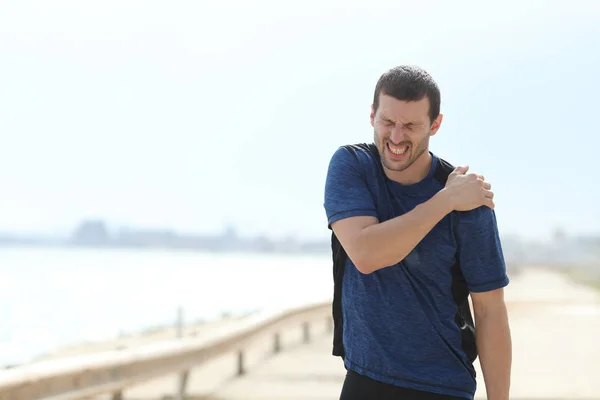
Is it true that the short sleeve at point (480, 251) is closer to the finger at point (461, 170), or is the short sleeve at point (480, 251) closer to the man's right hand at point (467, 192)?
the man's right hand at point (467, 192)

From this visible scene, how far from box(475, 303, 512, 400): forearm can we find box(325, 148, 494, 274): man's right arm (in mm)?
422

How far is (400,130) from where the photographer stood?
3455mm

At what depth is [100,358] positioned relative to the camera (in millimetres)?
7430

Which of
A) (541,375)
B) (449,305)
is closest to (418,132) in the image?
(449,305)

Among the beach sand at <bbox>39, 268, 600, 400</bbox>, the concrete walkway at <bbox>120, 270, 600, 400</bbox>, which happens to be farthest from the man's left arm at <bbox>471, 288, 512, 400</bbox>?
the concrete walkway at <bbox>120, 270, 600, 400</bbox>

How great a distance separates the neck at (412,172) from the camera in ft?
11.9

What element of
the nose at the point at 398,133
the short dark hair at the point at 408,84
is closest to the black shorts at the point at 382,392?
the nose at the point at 398,133

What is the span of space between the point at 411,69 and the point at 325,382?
29.3 ft

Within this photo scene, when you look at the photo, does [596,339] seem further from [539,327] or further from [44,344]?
[44,344]

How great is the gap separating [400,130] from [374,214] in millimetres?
301

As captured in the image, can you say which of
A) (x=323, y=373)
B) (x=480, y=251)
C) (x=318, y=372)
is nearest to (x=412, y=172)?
(x=480, y=251)

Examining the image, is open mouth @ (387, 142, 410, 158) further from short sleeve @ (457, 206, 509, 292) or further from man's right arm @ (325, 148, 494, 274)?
short sleeve @ (457, 206, 509, 292)

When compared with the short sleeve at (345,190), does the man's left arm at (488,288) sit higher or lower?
lower

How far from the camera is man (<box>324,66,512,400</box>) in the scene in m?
3.46
